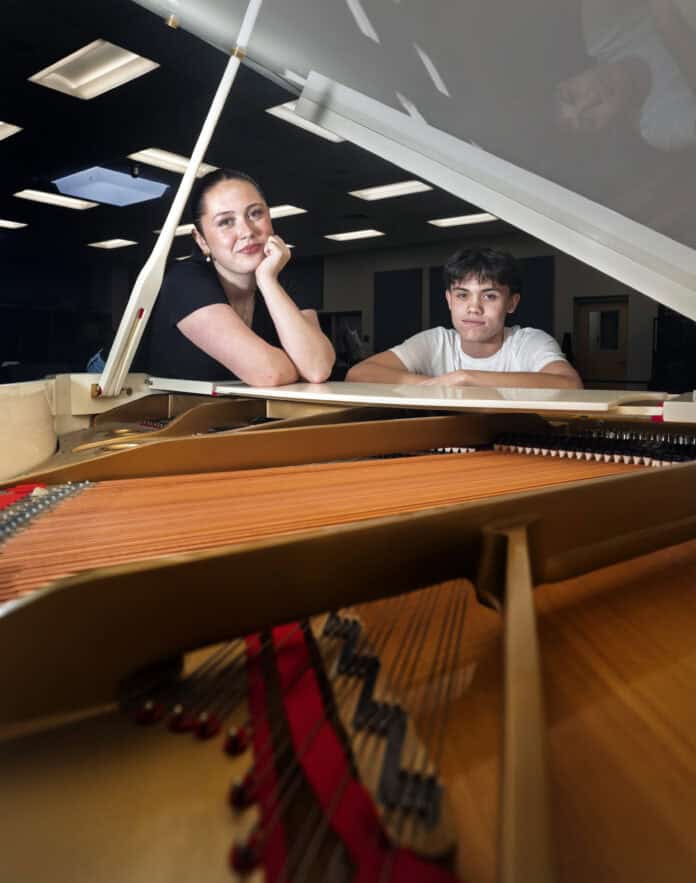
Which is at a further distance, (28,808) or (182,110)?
(182,110)

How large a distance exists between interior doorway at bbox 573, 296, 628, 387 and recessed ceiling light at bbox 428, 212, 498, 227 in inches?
21.0

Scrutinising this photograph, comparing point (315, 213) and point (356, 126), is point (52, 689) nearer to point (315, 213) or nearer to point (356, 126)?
point (356, 126)

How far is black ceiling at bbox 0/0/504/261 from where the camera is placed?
2.76 metres

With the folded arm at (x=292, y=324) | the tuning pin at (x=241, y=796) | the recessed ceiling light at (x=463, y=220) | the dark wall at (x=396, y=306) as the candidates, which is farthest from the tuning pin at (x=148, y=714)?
the dark wall at (x=396, y=306)

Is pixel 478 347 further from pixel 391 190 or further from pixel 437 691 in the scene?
pixel 437 691

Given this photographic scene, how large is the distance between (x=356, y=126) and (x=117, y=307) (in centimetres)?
164

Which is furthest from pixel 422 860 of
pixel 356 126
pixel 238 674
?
pixel 356 126

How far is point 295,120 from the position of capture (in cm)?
304

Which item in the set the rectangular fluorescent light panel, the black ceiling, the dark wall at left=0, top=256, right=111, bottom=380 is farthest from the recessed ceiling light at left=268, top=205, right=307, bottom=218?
the dark wall at left=0, top=256, right=111, bottom=380

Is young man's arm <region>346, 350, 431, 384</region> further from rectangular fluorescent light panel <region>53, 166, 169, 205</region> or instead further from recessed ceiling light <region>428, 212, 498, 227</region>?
rectangular fluorescent light panel <region>53, 166, 169, 205</region>

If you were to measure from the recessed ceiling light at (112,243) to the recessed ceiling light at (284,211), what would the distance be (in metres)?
0.78

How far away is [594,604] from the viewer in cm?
88

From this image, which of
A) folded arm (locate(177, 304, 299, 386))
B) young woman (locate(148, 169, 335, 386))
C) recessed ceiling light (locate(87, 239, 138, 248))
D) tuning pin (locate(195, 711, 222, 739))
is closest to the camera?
tuning pin (locate(195, 711, 222, 739))

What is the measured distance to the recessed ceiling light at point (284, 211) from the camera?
3268 mm
